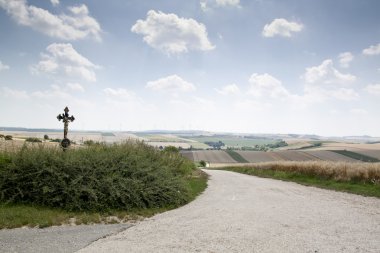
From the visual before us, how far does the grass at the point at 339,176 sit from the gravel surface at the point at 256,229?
6.51 metres

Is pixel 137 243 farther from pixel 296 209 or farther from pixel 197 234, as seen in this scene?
pixel 296 209

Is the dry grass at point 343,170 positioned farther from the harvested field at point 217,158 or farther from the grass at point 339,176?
the harvested field at point 217,158

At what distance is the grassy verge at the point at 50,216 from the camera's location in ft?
35.1

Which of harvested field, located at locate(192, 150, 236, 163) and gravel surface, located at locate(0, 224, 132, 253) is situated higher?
gravel surface, located at locate(0, 224, 132, 253)

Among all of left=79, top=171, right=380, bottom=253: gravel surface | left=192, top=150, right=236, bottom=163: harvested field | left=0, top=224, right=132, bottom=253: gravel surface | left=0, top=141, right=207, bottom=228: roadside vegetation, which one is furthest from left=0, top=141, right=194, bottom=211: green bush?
left=192, top=150, right=236, bottom=163: harvested field

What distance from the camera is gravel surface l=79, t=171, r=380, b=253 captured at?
8.84m

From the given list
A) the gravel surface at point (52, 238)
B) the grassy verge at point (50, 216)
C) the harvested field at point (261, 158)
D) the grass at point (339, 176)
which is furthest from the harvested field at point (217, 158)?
the gravel surface at point (52, 238)

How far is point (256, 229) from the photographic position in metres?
10.6

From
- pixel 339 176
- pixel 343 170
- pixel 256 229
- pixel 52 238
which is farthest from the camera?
pixel 343 170

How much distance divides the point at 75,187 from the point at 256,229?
7.16 meters

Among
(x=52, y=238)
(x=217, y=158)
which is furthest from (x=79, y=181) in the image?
(x=217, y=158)

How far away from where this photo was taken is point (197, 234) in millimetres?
10023

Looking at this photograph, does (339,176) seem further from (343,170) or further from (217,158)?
(217,158)

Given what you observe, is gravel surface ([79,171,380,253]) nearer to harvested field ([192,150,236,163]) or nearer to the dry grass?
the dry grass
